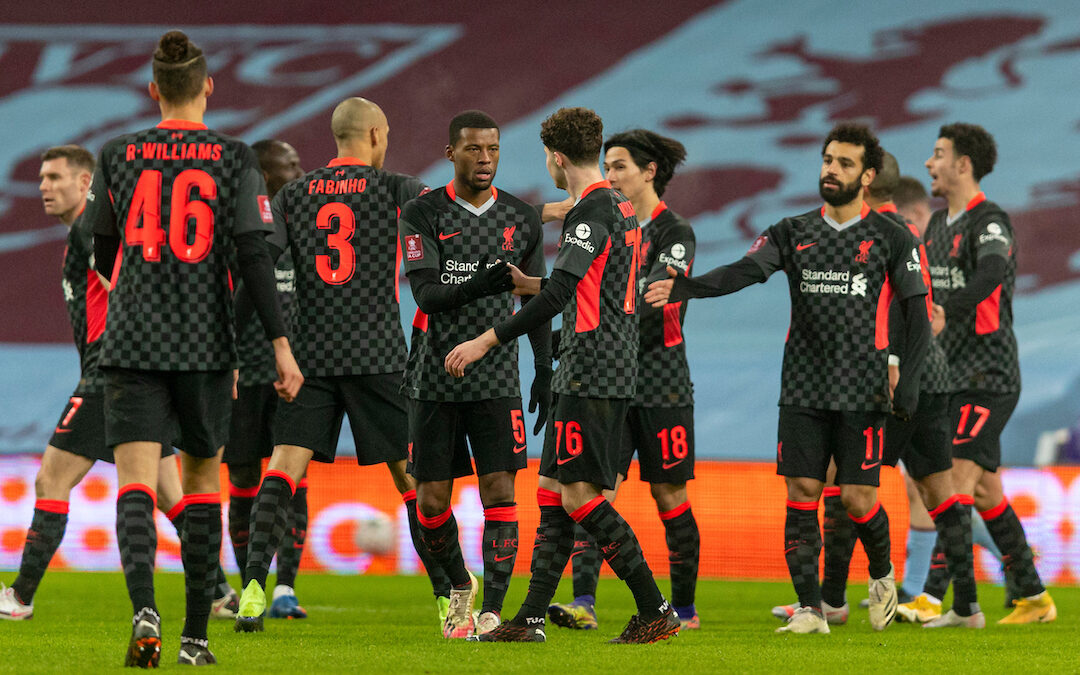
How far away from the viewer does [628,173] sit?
674 centimetres

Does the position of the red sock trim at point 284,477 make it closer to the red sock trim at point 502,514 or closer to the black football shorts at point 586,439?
the red sock trim at point 502,514

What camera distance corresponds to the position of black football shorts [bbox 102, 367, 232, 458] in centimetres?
426

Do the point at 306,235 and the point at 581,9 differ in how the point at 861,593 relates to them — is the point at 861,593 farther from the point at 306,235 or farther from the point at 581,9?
the point at 581,9

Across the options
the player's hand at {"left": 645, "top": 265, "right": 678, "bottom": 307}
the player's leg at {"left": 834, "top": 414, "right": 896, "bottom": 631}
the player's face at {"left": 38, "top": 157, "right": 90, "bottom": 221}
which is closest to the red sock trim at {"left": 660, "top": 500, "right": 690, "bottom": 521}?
the player's leg at {"left": 834, "top": 414, "right": 896, "bottom": 631}

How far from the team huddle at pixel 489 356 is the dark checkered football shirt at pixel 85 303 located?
0.06 ft

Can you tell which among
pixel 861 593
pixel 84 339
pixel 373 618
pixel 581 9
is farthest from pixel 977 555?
pixel 581 9

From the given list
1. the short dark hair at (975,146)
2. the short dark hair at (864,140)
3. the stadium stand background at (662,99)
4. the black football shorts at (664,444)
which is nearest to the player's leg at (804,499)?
the black football shorts at (664,444)

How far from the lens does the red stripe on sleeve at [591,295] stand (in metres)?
5.23

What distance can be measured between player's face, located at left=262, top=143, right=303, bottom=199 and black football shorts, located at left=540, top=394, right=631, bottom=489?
269 cm

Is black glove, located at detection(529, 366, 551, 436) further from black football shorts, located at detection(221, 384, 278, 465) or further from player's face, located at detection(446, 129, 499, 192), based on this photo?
black football shorts, located at detection(221, 384, 278, 465)

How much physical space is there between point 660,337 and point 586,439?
1.62 m

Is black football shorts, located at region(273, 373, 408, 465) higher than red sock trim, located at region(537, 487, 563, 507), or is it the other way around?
black football shorts, located at region(273, 373, 408, 465)

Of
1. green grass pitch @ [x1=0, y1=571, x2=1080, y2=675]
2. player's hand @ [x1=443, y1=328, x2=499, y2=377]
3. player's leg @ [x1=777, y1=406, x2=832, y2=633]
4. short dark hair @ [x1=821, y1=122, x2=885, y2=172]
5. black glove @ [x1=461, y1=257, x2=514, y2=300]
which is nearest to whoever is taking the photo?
green grass pitch @ [x1=0, y1=571, x2=1080, y2=675]

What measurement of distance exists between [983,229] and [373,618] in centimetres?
395
